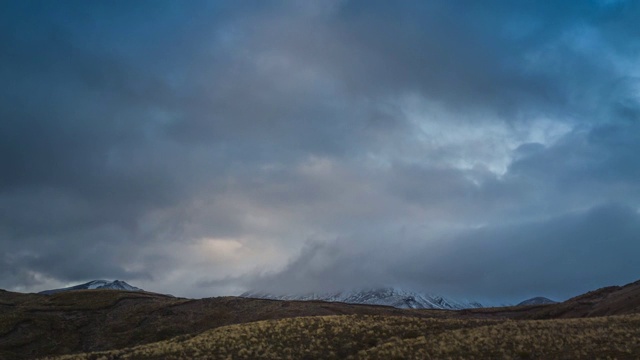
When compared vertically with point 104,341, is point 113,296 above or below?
above

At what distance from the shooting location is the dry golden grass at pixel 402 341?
35.0 m

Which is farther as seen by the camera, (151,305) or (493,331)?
(151,305)

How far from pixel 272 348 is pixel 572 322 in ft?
98.1

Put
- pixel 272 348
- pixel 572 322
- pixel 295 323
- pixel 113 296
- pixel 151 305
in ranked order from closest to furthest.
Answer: pixel 272 348 → pixel 572 322 → pixel 295 323 → pixel 151 305 → pixel 113 296

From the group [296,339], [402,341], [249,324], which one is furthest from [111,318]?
[402,341]

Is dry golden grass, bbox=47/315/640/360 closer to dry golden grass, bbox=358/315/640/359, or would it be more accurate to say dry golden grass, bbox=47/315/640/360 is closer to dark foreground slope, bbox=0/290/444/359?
dry golden grass, bbox=358/315/640/359

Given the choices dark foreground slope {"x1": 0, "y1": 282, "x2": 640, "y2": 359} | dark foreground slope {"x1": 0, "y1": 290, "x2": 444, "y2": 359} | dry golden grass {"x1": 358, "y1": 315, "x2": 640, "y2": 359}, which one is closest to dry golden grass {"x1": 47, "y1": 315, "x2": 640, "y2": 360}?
dry golden grass {"x1": 358, "y1": 315, "x2": 640, "y2": 359}

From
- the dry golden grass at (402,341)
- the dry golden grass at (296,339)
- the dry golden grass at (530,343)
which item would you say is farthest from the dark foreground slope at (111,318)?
the dry golden grass at (530,343)

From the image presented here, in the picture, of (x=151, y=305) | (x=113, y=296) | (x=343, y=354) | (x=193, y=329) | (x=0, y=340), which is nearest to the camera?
(x=343, y=354)

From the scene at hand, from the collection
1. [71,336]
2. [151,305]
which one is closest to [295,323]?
[71,336]

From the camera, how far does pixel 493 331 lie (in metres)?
43.1

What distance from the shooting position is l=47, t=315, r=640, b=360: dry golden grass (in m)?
35.0

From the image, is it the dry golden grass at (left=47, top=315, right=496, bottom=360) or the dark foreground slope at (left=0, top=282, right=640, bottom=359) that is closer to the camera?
the dry golden grass at (left=47, top=315, right=496, bottom=360)

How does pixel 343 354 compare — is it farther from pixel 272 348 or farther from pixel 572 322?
pixel 572 322
